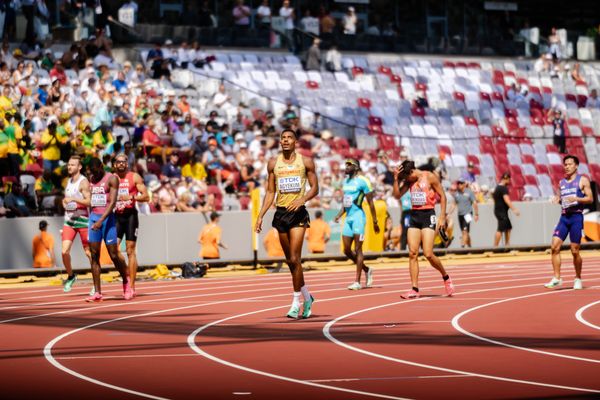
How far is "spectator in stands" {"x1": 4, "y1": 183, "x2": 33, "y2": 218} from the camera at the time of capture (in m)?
27.0

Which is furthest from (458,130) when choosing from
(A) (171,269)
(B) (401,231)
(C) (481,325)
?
(C) (481,325)

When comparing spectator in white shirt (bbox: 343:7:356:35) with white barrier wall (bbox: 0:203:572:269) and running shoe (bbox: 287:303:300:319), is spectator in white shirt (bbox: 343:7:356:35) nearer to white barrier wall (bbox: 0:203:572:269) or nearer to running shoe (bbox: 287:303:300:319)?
white barrier wall (bbox: 0:203:572:269)

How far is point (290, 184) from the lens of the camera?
52.3 feet

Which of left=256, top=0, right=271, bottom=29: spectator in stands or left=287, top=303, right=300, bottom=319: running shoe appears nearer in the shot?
left=287, top=303, right=300, bottom=319: running shoe

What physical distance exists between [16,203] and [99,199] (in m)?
8.53

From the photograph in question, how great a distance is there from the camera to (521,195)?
3831 cm

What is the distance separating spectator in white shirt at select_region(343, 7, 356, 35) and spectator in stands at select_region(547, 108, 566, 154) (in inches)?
263

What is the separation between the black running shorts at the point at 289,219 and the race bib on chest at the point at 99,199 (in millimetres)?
3835

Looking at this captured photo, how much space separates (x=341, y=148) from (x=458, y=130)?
625cm

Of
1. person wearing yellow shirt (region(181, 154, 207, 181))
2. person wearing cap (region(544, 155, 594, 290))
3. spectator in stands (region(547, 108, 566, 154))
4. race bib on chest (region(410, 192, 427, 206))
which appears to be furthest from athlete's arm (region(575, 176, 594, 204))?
spectator in stands (region(547, 108, 566, 154))

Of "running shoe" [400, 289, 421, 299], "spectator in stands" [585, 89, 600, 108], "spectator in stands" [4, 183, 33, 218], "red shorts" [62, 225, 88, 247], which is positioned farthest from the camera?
"spectator in stands" [585, 89, 600, 108]

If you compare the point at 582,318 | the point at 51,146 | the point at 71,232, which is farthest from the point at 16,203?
the point at 582,318

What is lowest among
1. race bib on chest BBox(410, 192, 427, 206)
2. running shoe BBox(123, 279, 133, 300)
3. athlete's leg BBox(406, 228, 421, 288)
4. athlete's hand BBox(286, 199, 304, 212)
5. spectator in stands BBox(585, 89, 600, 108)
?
running shoe BBox(123, 279, 133, 300)

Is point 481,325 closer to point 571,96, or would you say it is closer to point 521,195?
point 521,195
